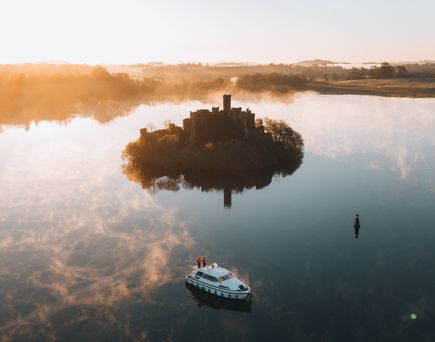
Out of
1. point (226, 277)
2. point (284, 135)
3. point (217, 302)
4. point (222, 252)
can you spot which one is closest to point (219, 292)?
point (217, 302)

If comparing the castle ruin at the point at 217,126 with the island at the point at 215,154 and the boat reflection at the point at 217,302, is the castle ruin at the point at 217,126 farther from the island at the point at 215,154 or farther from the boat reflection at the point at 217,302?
the boat reflection at the point at 217,302

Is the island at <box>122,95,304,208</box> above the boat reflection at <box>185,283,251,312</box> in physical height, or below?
above

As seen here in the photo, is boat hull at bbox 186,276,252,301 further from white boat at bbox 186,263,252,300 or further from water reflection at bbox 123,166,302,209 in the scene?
water reflection at bbox 123,166,302,209

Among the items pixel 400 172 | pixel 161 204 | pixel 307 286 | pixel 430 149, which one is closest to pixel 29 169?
pixel 161 204

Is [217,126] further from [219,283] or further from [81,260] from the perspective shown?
[219,283]

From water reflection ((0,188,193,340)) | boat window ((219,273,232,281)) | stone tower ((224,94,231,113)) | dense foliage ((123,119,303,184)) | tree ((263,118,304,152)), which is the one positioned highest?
stone tower ((224,94,231,113))

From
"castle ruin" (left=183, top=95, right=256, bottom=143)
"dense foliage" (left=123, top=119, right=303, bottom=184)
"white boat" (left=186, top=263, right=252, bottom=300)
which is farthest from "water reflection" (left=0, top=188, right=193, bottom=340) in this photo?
"castle ruin" (left=183, top=95, right=256, bottom=143)
